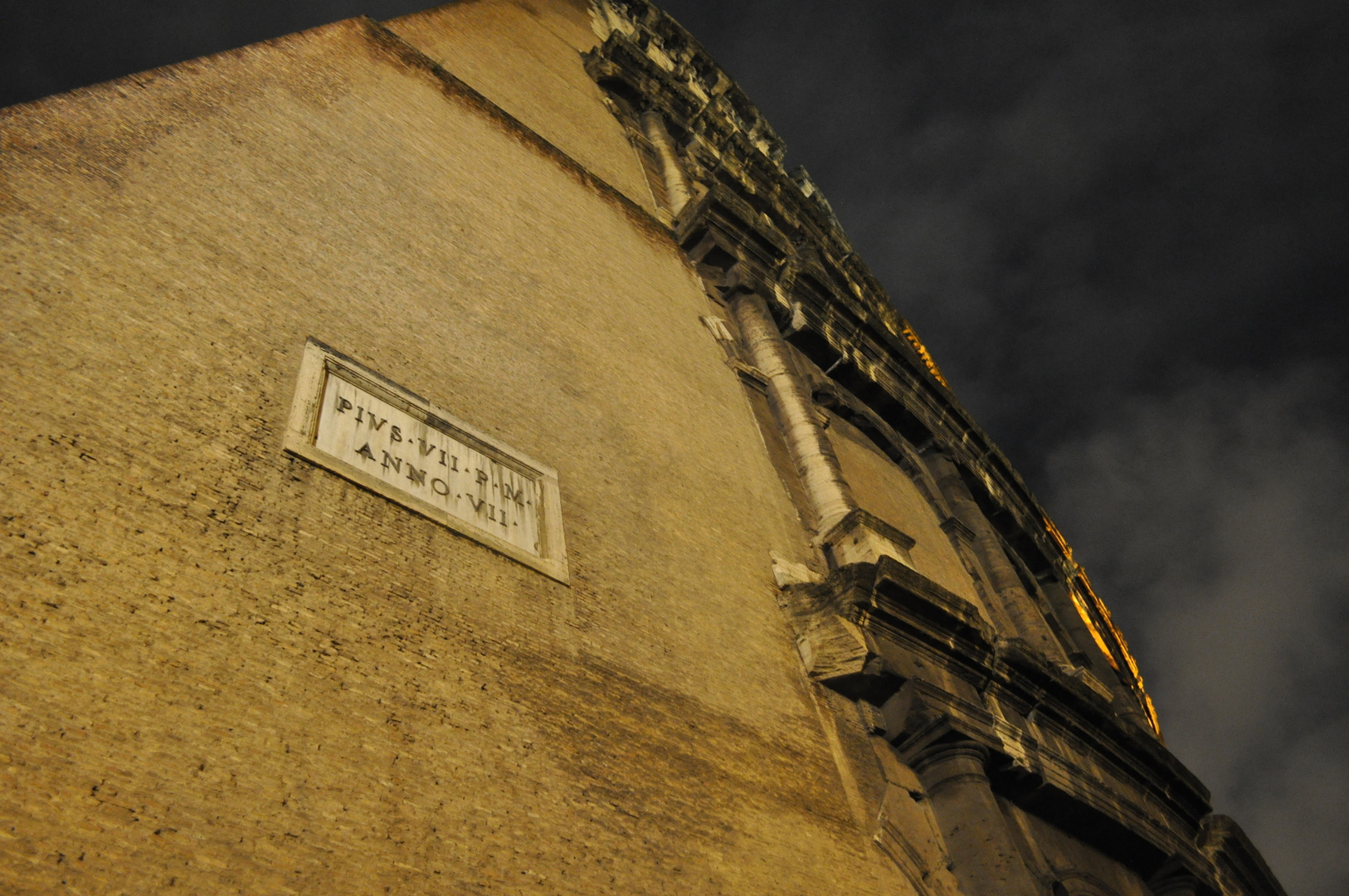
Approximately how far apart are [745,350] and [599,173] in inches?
114

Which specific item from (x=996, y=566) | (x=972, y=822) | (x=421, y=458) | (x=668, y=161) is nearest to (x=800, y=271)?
(x=668, y=161)

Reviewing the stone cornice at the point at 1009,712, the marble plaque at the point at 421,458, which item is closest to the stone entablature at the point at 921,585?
the stone cornice at the point at 1009,712

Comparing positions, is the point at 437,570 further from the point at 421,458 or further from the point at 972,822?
the point at 972,822

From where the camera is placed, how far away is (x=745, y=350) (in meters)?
10.8

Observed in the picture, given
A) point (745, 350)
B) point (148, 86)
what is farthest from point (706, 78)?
point (148, 86)

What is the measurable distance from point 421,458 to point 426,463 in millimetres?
35

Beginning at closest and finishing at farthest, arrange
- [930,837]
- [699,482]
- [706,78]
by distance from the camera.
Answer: [930,837], [699,482], [706,78]

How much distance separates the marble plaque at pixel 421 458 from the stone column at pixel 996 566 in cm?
784

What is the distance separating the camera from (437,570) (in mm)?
4738

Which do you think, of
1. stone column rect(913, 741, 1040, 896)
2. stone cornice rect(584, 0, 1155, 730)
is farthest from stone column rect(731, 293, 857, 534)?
stone column rect(913, 741, 1040, 896)

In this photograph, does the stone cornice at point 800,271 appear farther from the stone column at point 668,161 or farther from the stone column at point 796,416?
the stone column at point 796,416

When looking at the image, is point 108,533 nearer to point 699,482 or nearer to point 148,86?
point 148,86

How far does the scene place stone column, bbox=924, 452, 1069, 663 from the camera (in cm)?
1195

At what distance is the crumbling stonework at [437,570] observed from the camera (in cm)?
342
